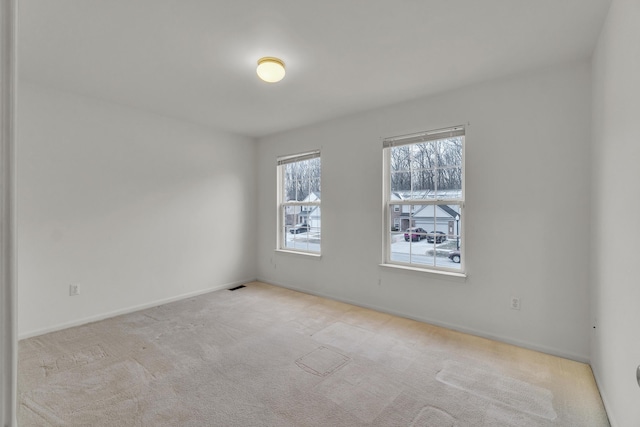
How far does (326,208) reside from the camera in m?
4.37

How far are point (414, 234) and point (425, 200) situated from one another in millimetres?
417

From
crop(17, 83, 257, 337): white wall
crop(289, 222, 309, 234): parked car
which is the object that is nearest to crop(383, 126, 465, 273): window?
crop(289, 222, 309, 234): parked car

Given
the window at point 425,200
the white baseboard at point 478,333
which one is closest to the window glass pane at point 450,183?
the window at point 425,200

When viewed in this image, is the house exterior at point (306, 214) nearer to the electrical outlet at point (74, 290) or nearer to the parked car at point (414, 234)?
the parked car at point (414, 234)

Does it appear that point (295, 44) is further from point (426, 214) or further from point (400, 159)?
point (426, 214)

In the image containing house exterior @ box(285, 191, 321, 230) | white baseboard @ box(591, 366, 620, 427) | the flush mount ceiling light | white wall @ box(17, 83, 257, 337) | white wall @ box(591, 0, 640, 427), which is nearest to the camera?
white wall @ box(591, 0, 640, 427)

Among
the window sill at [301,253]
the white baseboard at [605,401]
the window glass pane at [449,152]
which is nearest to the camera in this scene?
the white baseboard at [605,401]

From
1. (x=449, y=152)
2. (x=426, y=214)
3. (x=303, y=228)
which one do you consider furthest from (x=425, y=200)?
(x=303, y=228)

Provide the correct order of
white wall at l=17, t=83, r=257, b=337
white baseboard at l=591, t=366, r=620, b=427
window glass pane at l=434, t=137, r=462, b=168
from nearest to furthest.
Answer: white baseboard at l=591, t=366, r=620, b=427, white wall at l=17, t=83, r=257, b=337, window glass pane at l=434, t=137, r=462, b=168

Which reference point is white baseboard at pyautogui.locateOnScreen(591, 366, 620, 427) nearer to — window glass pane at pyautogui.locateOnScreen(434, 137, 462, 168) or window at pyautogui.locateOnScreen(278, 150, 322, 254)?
window glass pane at pyautogui.locateOnScreen(434, 137, 462, 168)

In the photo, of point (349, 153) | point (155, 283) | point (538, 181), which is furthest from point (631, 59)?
point (155, 283)

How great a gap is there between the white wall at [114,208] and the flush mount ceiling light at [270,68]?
2168mm

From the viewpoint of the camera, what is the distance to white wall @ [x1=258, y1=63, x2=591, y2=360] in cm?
261

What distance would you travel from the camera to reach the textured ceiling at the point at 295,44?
1992 mm
